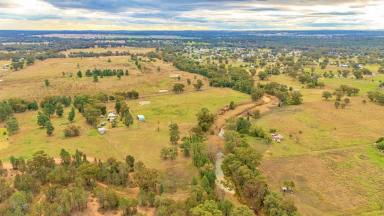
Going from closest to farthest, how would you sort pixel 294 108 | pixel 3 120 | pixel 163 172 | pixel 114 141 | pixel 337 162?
pixel 163 172 → pixel 337 162 → pixel 114 141 → pixel 3 120 → pixel 294 108

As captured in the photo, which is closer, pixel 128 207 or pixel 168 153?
pixel 128 207

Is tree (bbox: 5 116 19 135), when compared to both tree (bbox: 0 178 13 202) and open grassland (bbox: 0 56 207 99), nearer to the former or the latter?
tree (bbox: 0 178 13 202)

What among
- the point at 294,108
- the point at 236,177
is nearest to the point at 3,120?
the point at 236,177

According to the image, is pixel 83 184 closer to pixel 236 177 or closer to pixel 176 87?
pixel 236 177

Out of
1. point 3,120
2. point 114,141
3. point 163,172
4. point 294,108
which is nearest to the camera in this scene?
point 163,172

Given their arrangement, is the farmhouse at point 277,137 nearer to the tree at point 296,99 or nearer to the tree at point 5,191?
the tree at point 296,99

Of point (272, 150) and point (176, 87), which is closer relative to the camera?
point (272, 150)

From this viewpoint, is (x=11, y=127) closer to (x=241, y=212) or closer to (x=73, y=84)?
(x=73, y=84)

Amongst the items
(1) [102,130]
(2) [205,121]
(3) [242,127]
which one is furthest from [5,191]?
(3) [242,127]
